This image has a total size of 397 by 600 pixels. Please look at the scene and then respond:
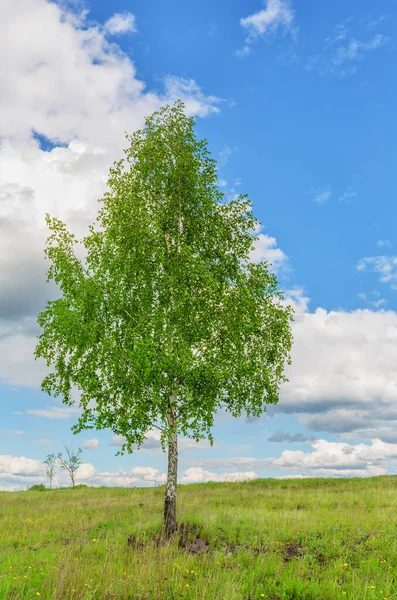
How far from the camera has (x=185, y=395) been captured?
56.6 feet

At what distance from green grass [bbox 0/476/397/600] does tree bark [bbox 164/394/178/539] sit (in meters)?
0.74

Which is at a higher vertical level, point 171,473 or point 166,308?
point 166,308

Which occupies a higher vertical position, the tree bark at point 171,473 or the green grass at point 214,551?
the tree bark at point 171,473

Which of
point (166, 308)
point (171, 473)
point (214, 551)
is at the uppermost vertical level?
point (166, 308)

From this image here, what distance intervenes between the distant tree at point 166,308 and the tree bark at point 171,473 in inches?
1.6

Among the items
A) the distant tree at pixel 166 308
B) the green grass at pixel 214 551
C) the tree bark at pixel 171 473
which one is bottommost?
the green grass at pixel 214 551

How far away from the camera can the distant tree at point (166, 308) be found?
17422 millimetres

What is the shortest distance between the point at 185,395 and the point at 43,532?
711cm

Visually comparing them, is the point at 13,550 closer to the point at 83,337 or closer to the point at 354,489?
the point at 83,337

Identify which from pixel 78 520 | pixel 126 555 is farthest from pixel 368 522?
pixel 78 520

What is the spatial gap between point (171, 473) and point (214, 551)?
15.2ft

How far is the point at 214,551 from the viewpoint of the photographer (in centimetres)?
1352

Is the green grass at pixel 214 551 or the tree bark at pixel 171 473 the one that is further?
the tree bark at pixel 171 473

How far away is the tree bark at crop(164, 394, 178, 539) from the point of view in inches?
677
